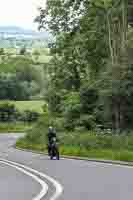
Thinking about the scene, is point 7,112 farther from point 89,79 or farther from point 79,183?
point 79,183

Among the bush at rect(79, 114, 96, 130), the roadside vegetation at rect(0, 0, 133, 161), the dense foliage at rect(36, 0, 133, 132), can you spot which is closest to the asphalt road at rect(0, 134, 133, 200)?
the roadside vegetation at rect(0, 0, 133, 161)

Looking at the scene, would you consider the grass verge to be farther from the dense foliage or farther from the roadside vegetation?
the dense foliage

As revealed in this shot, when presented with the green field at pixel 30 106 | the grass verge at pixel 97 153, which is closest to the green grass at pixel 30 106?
the green field at pixel 30 106

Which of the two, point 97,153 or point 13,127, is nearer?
point 97,153

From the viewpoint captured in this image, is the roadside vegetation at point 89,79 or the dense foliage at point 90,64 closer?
the roadside vegetation at point 89,79

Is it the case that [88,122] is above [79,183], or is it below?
below

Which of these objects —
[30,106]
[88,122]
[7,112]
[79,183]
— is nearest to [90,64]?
[88,122]

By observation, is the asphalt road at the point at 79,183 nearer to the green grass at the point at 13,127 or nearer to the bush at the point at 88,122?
the bush at the point at 88,122

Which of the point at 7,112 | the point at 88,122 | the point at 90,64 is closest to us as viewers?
the point at 88,122

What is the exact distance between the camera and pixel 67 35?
2419 inches

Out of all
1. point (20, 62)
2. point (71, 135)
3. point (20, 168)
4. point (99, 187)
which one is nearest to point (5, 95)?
point (20, 62)

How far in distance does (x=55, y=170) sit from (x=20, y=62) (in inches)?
6861

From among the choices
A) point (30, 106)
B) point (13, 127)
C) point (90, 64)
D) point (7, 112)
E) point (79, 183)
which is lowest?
point (13, 127)

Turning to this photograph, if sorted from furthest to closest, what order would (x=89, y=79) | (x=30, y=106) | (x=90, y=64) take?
(x=30, y=106) → (x=90, y=64) → (x=89, y=79)
